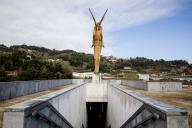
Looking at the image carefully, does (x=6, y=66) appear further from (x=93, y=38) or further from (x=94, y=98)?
(x=94, y=98)

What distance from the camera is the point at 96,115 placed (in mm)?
30703

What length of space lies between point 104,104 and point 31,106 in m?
23.8

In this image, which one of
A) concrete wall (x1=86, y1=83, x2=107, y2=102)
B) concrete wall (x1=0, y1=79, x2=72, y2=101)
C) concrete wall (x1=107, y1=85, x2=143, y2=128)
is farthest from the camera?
concrete wall (x1=86, y1=83, x2=107, y2=102)

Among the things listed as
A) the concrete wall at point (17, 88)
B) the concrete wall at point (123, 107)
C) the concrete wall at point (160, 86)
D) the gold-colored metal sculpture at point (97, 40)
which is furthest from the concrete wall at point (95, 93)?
the gold-colored metal sculpture at point (97, 40)

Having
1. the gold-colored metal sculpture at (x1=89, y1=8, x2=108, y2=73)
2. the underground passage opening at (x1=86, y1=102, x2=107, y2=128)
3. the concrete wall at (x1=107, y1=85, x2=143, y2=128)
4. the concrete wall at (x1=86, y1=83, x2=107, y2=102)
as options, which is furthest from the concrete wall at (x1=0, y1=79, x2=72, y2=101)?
the gold-colored metal sculpture at (x1=89, y1=8, x2=108, y2=73)

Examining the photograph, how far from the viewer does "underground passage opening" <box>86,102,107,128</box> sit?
2977cm

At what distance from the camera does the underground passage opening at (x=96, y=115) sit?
2977cm

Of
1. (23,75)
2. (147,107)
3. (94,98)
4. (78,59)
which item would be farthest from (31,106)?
(78,59)

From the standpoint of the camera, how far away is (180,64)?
13925 centimetres

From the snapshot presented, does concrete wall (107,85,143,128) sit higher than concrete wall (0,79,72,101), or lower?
lower

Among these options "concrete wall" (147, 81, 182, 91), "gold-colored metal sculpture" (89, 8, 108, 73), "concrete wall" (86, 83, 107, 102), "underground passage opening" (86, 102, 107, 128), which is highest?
"gold-colored metal sculpture" (89, 8, 108, 73)

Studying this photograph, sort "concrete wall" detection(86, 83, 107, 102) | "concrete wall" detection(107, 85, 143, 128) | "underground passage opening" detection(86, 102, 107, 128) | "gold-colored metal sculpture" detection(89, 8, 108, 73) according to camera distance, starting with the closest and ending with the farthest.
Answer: "concrete wall" detection(107, 85, 143, 128) < "concrete wall" detection(86, 83, 107, 102) < "underground passage opening" detection(86, 102, 107, 128) < "gold-colored metal sculpture" detection(89, 8, 108, 73)

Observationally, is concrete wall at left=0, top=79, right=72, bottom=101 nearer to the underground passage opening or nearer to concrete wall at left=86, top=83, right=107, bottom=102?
concrete wall at left=86, top=83, right=107, bottom=102

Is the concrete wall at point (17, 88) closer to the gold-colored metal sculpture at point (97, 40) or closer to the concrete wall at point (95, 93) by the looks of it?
the concrete wall at point (95, 93)
